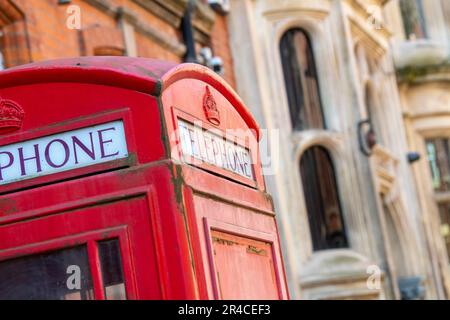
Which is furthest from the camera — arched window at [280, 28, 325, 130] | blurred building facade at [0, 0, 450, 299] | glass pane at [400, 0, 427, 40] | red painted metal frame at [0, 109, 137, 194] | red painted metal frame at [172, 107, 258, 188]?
glass pane at [400, 0, 427, 40]

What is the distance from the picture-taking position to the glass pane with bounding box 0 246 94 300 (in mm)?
4137

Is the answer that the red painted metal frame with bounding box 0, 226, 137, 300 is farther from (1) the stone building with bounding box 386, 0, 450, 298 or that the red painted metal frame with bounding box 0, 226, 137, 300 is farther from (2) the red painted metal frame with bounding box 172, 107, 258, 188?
(1) the stone building with bounding box 386, 0, 450, 298

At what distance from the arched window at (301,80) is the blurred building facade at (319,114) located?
2cm

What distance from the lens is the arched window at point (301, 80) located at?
14.1 meters

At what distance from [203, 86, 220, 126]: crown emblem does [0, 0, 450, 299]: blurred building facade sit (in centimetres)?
526

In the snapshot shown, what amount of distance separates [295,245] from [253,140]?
7859 millimetres

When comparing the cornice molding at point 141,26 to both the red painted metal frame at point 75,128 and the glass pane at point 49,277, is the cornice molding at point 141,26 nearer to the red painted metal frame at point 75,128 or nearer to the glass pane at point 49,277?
the red painted metal frame at point 75,128

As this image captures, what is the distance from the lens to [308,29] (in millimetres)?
14430

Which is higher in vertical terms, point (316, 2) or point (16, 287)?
point (316, 2)

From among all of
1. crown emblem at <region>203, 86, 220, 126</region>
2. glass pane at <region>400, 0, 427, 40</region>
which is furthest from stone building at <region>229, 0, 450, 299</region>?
crown emblem at <region>203, 86, 220, 126</region>

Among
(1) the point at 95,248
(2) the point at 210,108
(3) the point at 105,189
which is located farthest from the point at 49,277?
(2) the point at 210,108

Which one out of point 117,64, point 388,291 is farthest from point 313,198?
point 117,64

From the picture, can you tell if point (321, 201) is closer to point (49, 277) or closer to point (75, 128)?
point (75, 128)
